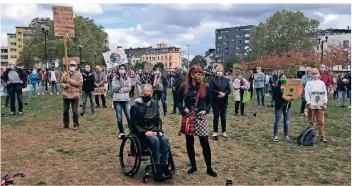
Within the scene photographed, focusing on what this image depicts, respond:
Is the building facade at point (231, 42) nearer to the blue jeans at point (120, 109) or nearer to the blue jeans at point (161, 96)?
the blue jeans at point (161, 96)

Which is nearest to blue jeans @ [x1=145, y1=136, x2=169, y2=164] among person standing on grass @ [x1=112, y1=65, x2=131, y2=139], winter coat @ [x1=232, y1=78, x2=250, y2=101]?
person standing on grass @ [x1=112, y1=65, x2=131, y2=139]

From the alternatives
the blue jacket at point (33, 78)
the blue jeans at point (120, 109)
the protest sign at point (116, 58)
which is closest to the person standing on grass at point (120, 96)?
the blue jeans at point (120, 109)

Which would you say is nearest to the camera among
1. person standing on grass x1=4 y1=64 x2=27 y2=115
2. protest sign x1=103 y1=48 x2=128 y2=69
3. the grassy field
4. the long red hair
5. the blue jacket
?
the grassy field

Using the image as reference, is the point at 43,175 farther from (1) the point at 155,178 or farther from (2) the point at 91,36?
(2) the point at 91,36

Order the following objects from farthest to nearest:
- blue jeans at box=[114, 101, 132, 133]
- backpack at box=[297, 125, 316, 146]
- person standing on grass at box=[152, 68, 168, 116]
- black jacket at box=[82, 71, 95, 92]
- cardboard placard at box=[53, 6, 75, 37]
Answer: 1. person standing on grass at box=[152, 68, 168, 116]
2. black jacket at box=[82, 71, 95, 92]
3. cardboard placard at box=[53, 6, 75, 37]
4. blue jeans at box=[114, 101, 132, 133]
5. backpack at box=[297, 125, 316, 146]

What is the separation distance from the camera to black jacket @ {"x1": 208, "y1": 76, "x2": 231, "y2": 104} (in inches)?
379

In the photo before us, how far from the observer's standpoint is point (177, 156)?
303 inches

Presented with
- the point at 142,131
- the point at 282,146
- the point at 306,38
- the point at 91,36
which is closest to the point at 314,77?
the point at 282,146

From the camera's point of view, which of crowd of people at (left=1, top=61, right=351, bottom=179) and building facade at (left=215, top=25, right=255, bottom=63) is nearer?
crowd of people at (left=1, top=61, right=351, bottom=179)

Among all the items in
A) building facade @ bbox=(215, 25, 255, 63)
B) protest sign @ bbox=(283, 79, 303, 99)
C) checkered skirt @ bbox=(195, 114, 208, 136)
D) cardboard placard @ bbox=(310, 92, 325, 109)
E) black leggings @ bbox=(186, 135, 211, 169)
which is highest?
building facade @ bbox=(215, 25, 255, 63)

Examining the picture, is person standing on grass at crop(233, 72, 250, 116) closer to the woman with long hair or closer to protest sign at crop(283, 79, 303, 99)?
protest sign at crop(283, 79, 303, 99)

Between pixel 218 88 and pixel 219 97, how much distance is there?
0.49 meters

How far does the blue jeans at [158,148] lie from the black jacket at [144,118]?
277mm

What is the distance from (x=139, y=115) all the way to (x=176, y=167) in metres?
1.25
